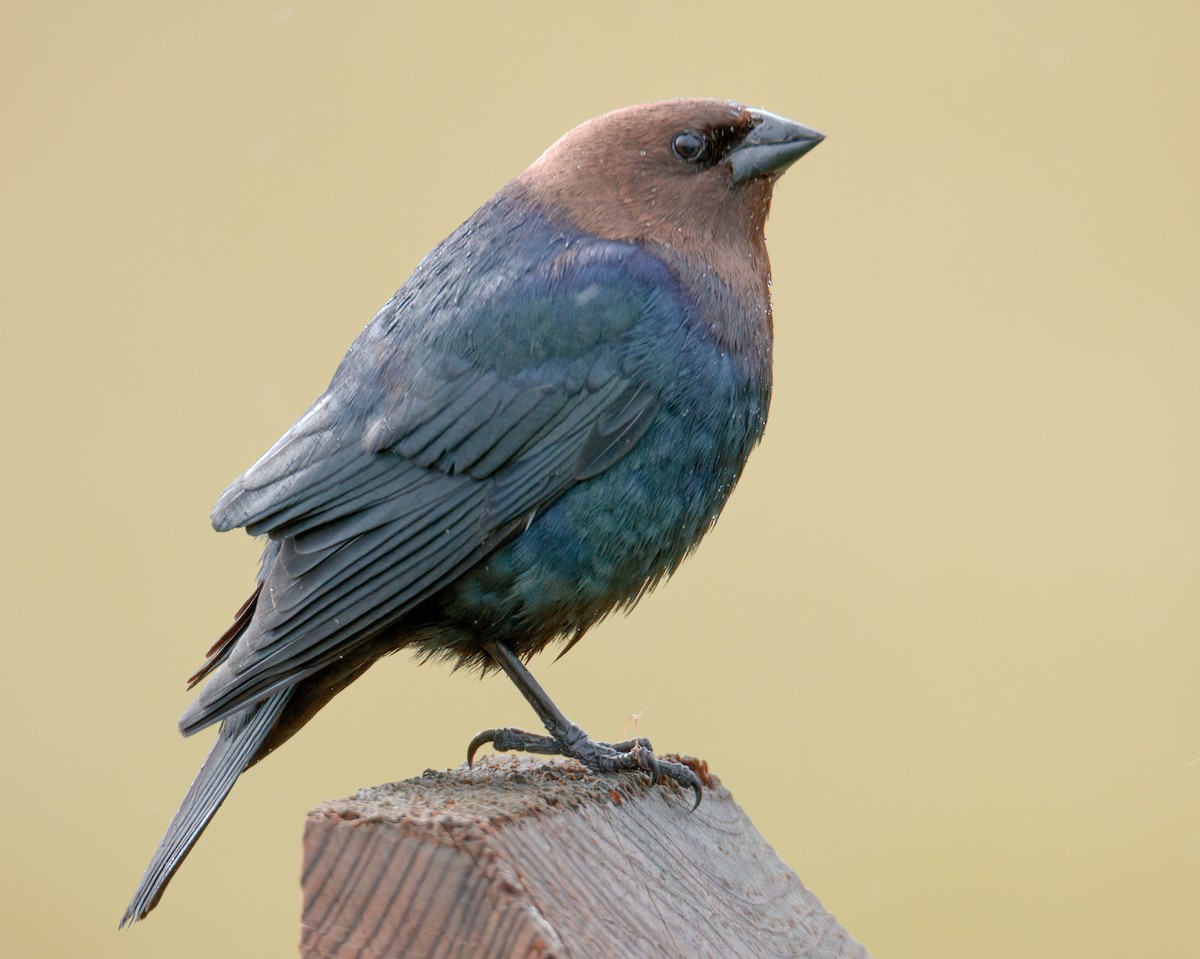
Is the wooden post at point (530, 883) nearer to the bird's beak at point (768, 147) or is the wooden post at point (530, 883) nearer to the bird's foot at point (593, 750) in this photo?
the bird's foot at point (593, 750)

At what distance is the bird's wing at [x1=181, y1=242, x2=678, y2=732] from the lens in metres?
2.47

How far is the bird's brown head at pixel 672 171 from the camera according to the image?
2803 millimetres

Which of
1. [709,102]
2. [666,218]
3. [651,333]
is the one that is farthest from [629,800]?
[709,102]

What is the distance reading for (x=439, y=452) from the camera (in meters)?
2.59

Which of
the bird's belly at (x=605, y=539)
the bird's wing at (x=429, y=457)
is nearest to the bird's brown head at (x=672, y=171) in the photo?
the bird's wing at (x=429, y=457)

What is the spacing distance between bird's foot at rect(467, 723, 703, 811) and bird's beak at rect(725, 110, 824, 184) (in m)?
1.11

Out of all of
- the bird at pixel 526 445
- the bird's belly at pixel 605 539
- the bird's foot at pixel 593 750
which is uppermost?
the bird at pixel 526 445

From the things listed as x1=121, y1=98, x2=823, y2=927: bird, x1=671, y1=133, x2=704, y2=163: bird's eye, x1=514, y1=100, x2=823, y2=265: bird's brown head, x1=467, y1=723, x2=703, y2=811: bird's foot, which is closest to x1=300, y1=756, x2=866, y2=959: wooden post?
x1=467, y1=723, x2=703, y2=811: bird's foot

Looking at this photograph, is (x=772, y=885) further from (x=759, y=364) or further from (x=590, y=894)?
(x=759, y=364)

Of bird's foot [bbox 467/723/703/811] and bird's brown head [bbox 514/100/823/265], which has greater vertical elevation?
bird's brown head [bbox 514/100/823/265]

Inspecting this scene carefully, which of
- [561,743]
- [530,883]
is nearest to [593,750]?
[561,743]

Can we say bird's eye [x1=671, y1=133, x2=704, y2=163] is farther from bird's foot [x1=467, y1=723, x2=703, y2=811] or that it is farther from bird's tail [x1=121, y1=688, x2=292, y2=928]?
bird's tail [x1=121, y1=688, x2=292, y2=928]

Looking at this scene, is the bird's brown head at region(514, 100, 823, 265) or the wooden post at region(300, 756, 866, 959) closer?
the wooden post at region(300, 756, 866, 959)

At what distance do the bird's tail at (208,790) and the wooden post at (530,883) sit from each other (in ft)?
1.45
